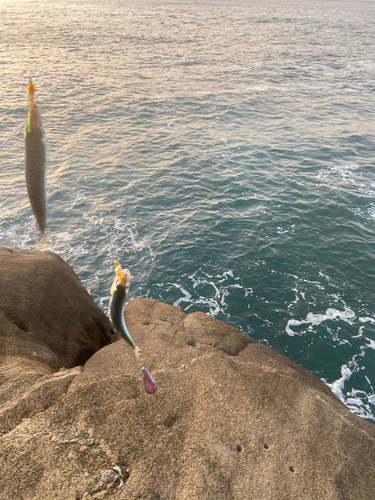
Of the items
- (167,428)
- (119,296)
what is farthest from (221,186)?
(119,296)

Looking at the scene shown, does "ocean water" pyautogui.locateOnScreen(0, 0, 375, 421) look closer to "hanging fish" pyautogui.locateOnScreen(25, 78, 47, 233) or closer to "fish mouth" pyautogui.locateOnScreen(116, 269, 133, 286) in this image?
"hanging fish" pyautogui.locateOnScreen(25, 78, 47, 233)

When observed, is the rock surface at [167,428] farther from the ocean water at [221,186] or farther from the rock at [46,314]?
the ocean water at [221,186]

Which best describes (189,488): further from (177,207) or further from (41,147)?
(177,207)

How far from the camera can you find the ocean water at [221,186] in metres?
19.4

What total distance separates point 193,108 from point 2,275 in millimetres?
34388

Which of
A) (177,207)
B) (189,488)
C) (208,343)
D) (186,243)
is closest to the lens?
(189,488)

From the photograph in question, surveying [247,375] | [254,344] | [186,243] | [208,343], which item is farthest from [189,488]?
[186,243]

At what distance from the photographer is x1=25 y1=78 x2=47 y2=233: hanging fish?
420cm

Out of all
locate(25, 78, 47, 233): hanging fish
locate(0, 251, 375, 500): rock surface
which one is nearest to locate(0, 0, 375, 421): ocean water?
locate(25, 78, 47, 233): hanging fish

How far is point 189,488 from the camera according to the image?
26.1ft

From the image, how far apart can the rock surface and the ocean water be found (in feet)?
20.2

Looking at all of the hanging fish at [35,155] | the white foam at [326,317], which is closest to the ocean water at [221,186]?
the white foam at [326,317]

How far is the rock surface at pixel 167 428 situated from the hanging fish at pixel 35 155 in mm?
5984

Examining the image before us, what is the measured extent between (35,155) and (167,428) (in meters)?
7.16
